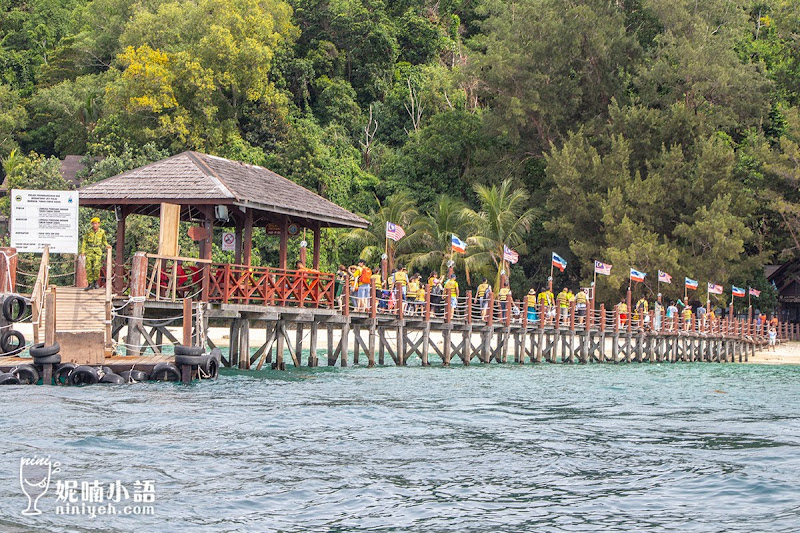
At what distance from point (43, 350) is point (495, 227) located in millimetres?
32834

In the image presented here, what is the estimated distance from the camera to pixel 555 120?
54281mm

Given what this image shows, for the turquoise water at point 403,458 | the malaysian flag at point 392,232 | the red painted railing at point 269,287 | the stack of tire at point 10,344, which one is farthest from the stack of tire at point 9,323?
the malaysian flag at point 392,232

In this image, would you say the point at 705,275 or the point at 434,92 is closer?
the point at 705,275

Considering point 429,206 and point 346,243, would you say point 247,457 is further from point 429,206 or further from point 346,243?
point 429,206

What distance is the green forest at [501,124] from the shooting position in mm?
50312

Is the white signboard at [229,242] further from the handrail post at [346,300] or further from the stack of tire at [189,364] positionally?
the stack of tire at [189,364]

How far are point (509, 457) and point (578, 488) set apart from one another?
6.50 ft

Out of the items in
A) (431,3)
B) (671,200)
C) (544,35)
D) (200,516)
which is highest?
(431,3)

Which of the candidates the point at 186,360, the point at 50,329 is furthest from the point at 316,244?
the point at 50,329

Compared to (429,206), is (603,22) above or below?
above

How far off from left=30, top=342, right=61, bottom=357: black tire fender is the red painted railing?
17.9 feet

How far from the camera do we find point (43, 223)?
804 inches

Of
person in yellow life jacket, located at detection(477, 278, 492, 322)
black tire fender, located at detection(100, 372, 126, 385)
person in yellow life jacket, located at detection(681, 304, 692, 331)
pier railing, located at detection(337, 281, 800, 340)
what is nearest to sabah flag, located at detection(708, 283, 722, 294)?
pier railing, located at detection(337, 281, 800, 340)

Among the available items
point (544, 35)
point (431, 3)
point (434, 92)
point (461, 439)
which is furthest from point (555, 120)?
point (461, 439)
